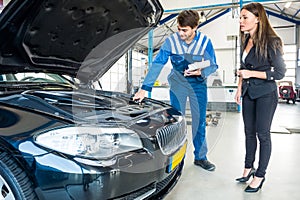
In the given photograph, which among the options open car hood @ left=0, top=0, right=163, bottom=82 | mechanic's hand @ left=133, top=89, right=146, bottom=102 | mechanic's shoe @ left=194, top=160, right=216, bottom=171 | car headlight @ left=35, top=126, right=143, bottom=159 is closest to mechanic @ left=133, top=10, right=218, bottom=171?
mechanic's shoe @ left=194, top=160, right=216, bottom=171

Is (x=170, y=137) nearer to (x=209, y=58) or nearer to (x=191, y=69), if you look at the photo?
(x=191, y=69)

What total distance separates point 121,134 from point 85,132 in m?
0.14

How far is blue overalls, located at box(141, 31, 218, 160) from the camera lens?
7.42 ft

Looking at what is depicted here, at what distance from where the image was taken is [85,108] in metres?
1.33

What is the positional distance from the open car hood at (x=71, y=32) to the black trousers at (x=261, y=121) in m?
0.89

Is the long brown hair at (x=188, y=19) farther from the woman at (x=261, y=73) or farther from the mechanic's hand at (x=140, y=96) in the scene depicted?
the mechanic's hand at (x=140, y=96)

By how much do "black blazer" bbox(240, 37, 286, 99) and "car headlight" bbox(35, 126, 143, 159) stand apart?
113 centimetres

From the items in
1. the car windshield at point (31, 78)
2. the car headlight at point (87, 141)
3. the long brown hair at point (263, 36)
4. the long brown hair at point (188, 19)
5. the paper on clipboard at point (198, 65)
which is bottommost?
the car headlight at point (87, 141)

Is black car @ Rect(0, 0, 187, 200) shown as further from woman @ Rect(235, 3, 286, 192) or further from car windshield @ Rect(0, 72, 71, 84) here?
woman @ Rect(235, 3, 286, 192)

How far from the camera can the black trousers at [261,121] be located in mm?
1814

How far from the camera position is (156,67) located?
218 cm

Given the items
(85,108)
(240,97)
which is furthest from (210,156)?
(85,108)

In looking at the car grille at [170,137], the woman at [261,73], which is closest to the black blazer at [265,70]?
the woman at [261,73]

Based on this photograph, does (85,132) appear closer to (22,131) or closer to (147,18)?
(22,131)
